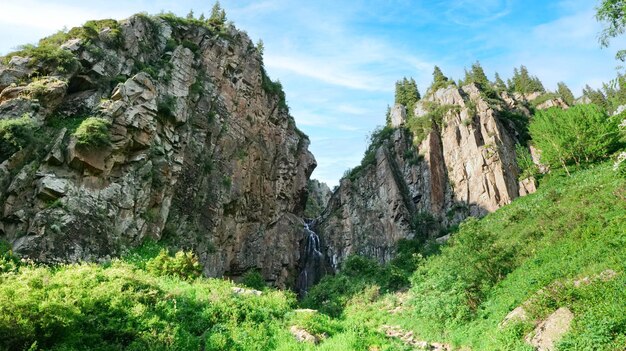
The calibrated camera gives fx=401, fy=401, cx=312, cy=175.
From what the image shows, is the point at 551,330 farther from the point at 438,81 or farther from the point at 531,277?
the point at 438,81

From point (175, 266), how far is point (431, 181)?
43.1 metres

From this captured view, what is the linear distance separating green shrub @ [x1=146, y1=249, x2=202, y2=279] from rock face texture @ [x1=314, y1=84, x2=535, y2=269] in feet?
103

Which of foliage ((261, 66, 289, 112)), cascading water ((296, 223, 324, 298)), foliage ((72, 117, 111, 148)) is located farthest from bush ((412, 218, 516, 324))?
foliage ((261, 66, 289, 112))

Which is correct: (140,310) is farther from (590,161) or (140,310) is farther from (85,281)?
(590,161)

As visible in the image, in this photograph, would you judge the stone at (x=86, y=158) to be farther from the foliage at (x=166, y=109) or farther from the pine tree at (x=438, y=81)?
the pine tree at (x=438, y=81)

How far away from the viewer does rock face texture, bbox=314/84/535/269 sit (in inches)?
2096

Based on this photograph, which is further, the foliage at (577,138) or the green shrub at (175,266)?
the foliage at (577,138)

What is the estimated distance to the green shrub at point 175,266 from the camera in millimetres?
23688

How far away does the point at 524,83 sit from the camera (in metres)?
108

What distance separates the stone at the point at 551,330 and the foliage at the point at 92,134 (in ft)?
88.1

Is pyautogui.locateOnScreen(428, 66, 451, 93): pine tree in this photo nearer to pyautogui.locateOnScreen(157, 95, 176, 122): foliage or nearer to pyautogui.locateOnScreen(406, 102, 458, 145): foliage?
pyautogui.locateOnScreen(406, 102, 458, 145): foliage

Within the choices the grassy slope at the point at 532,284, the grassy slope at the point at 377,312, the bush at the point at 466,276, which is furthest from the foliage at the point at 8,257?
the bush at the point at 466,276

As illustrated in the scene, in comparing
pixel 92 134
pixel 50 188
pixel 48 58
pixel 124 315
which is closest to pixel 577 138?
pixel 92 134

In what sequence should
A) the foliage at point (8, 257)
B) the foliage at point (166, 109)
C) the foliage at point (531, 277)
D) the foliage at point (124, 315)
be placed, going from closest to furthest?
the foliage at point (124, 315) → the foliage at point (531, 277) → the foliage at point (8, 257) → the foliage at point (166, 109)
